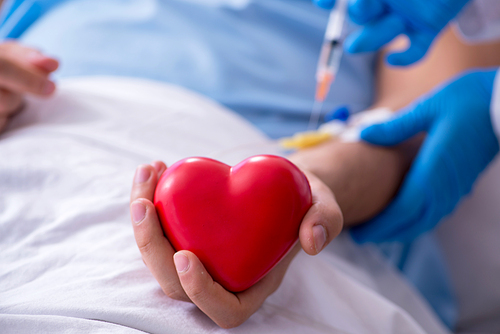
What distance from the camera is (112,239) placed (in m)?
0.53

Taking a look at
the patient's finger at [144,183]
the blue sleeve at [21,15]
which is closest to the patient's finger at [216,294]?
the patient's finger at [144,183]

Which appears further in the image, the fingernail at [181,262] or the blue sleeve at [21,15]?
the blue sleeve at [21,15]

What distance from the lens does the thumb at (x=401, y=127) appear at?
882 mm

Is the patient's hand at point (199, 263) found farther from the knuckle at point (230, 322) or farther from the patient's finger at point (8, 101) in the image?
the patient's finger at point (8, 101)

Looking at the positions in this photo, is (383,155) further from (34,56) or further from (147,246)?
(34,56)

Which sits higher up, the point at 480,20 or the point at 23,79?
the point at 480,20

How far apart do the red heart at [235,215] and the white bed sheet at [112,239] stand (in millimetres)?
90

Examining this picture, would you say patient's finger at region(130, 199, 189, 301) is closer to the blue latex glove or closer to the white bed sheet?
the white bed sheet

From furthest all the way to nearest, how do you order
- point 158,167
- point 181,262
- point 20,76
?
point 20,76
point 158,167
point 181,262

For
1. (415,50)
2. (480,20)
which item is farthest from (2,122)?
(480,20)

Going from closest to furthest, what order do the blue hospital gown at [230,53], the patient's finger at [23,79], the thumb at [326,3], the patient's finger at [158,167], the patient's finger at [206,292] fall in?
the patient's finger at [206,292]
the patient's finger at [158,167]
the patient's finger at [23,79]
the thumb at [326,3]
the blue hospital gown at [230,53]

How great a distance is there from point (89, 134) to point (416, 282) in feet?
3.67

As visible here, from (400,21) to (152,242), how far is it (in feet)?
2.63

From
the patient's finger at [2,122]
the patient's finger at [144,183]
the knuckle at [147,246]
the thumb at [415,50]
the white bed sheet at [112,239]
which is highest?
the thumb at [415,50]
